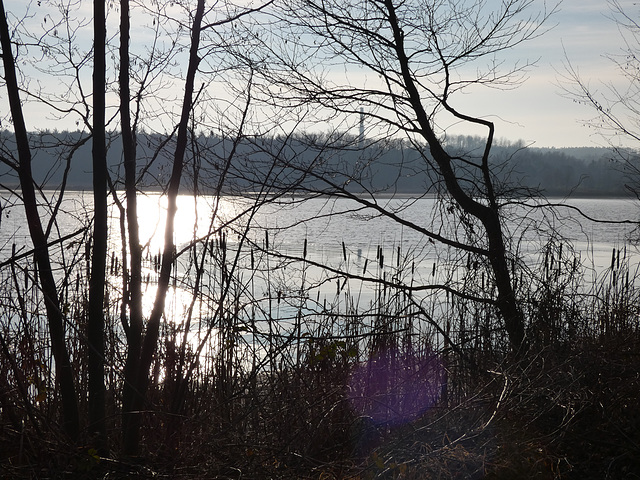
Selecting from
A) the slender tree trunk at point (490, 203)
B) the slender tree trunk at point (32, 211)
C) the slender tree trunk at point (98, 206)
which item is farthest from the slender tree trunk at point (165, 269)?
the slender tree trunk at point (490, 203)

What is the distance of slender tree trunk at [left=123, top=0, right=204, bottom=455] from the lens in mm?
3336

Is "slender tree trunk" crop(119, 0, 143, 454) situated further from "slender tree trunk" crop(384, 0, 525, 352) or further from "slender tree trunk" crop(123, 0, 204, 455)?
"slender tree trunk" crop(384, 0, 525, 352)

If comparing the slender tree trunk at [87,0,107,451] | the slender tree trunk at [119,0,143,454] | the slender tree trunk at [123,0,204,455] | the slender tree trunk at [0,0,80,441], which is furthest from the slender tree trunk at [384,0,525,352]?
the slender tree trunk at [0,0,80,441]

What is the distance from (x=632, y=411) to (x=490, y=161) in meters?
2.87

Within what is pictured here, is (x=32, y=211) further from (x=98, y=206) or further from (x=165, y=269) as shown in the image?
(x=165, y=269)

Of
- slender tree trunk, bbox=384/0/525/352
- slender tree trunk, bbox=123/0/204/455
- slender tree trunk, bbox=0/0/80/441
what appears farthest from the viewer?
slender tree trunk, bbox=384/0/525/352

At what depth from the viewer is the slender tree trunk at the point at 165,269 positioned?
3.34 meters

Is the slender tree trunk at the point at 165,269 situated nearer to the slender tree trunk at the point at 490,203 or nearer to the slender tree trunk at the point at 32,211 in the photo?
the slender tree trunk at the point at 32,211

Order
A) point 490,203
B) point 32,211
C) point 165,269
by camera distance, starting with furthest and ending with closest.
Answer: point 490,203
point 165,269
point 32,211

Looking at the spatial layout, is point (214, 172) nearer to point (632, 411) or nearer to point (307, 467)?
point (307, 467)

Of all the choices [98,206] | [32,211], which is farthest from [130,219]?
[32,211]

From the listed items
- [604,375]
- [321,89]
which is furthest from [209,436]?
[321,89]

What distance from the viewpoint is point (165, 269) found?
3.39 m

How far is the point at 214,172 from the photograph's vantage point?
5.12 meters
